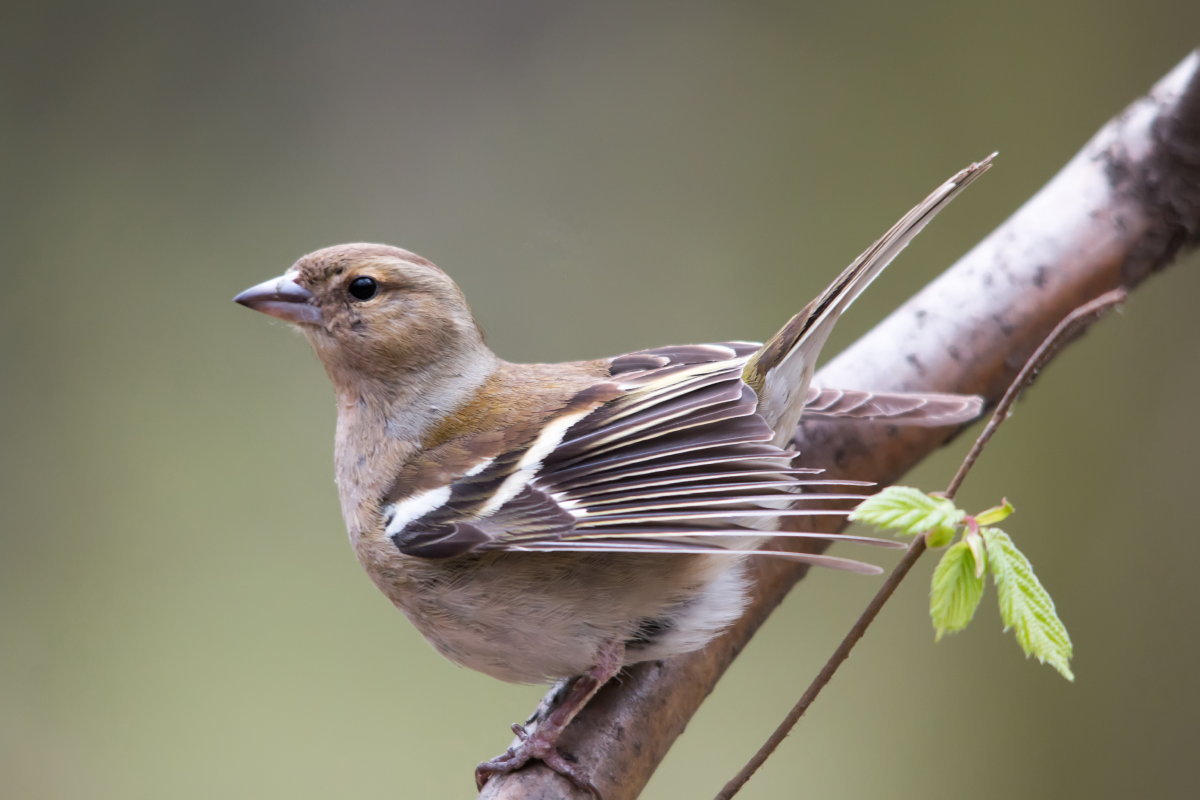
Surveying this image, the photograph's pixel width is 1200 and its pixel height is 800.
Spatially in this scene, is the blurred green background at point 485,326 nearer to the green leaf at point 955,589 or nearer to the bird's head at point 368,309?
the bird's head at point 368,309

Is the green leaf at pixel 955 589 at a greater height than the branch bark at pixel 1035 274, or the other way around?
the branch bark at pixel 1035 274

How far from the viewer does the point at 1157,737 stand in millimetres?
4145

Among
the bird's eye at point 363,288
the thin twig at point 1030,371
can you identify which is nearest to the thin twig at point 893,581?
the thin twig at point 1030,371

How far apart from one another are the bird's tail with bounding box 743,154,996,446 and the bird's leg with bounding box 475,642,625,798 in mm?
525

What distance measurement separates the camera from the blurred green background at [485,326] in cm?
403

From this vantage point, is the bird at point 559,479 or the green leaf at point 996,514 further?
the bird at point 559,479

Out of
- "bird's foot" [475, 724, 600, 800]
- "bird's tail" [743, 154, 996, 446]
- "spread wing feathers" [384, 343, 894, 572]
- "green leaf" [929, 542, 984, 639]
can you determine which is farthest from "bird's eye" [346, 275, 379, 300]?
"green leaf" [929, 542, 984, 639]

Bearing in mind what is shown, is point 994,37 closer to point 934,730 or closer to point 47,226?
point 934,730

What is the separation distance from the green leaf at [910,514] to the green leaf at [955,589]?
73mm

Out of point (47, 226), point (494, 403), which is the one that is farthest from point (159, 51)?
point (494, 403)

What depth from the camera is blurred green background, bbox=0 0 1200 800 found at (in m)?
4.03

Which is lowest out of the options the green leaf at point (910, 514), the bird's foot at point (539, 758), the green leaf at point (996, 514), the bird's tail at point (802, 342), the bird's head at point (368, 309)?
the bird's foot at point (539, 758)

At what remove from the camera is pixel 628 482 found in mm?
1830

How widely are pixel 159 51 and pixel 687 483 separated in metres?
3.63
